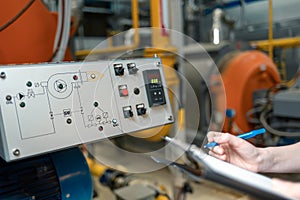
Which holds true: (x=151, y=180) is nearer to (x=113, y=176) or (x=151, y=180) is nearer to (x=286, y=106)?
(x=113, y=176)

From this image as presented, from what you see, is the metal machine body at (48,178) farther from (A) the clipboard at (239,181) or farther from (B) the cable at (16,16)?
(A) the clipboard at (239,181)

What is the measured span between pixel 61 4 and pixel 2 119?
1.88 ft

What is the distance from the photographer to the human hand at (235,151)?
0.75 metres

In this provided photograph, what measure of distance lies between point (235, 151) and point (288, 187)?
13.7 inches

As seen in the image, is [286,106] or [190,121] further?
[286,106]

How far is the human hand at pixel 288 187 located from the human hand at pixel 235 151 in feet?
0.90

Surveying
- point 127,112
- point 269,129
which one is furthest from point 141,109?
point 269,129

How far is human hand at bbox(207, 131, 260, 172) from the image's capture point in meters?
0.75

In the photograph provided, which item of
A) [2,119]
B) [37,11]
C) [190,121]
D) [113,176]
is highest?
[37,11]

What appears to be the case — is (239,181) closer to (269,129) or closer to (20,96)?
(20,96)

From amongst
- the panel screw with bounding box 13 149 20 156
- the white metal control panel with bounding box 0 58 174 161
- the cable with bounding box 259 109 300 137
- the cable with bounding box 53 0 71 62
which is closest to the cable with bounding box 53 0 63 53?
the cable with bounding box 53 0 71 62

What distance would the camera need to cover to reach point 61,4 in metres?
0.98

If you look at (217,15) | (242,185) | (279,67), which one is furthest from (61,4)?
(217,15)

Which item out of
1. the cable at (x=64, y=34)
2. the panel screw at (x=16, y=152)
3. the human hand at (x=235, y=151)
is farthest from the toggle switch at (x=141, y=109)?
the cable at (x=64, y=34)
